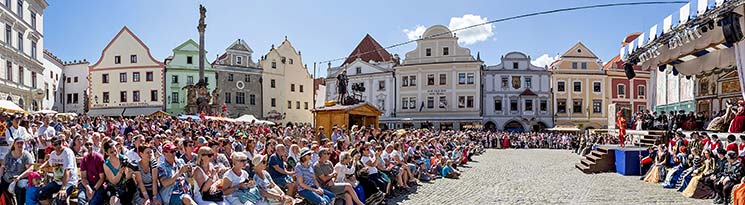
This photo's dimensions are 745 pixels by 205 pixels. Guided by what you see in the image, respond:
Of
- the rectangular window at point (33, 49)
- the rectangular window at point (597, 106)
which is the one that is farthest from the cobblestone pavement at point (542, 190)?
the rectangular window at point (597, 106)

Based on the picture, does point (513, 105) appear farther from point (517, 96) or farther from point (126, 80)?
point (126, 80)

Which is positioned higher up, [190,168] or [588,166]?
[190,168]

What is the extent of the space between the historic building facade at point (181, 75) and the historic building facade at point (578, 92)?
30105mm

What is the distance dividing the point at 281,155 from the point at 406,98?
40527mm

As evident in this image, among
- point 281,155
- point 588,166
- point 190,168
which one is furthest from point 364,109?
point 190,168

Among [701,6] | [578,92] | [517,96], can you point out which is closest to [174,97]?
[517,96]

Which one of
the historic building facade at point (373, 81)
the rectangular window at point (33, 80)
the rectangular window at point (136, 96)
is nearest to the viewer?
the rectangular window at point (33, 80)

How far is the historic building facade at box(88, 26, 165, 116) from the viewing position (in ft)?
154

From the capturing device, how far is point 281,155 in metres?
9.03

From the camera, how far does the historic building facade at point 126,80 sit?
46875 mm

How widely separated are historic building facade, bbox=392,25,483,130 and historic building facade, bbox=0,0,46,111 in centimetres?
2758

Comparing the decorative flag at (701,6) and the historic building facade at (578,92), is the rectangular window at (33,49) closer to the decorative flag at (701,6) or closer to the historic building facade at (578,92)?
the decorative flag at (701,6)

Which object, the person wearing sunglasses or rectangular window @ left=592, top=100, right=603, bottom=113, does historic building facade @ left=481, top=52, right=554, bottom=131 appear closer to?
rectangular window @ left=592, top=100, right=603, bottom=113

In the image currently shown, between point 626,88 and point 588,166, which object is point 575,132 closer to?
point 626,88
